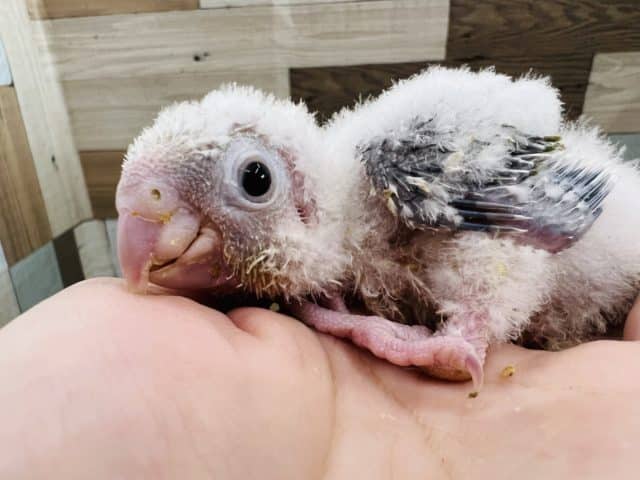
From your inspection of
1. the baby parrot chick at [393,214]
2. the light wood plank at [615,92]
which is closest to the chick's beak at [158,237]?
the baby parrot chick at [393,214]

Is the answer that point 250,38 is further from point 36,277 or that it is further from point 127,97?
point 36,277

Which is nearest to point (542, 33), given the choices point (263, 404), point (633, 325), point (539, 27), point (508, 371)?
point (539, 27)

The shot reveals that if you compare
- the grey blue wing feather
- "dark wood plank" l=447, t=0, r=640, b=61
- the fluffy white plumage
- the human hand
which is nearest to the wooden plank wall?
"dark wood plank" l=447, t=0, r=640, b=61

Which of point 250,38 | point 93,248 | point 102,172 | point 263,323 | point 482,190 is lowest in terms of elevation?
point 93,248

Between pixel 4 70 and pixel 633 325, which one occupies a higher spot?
pixel 4 70

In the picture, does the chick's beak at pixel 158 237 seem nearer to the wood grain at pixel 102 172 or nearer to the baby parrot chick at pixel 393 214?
the baby parrot chick at pixel 393 214

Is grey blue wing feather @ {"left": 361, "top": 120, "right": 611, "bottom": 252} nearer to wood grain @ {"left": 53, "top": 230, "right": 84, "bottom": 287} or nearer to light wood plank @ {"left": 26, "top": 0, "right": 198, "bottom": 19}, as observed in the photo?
light wood plank @ {"left": 26, "top": 0, "right": 198, "bottom": 19}
